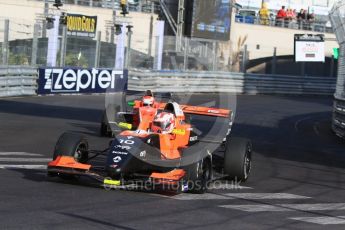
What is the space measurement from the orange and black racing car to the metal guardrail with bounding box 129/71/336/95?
69.2 ft

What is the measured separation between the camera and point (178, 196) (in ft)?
28.8

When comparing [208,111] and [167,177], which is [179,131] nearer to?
[167,177]

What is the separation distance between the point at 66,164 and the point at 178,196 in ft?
4.68

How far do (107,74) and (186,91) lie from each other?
229 inches

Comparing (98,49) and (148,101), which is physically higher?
(98,49)

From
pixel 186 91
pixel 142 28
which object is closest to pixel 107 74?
pixel 186 91

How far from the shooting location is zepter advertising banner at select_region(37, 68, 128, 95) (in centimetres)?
2573

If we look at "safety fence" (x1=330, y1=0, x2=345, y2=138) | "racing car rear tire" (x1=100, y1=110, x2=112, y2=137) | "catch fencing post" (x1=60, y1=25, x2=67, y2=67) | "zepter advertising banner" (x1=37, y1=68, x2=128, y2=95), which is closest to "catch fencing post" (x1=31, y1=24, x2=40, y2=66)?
"zepter advertising banner" (x1=37, y1=68, x2=128, y2=95)

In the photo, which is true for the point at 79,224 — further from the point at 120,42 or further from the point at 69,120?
the point at 120,42

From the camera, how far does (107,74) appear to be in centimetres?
2900

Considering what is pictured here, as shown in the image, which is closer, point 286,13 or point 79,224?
point 79,224

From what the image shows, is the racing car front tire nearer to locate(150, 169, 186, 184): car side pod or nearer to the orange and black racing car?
the orange and black racing car

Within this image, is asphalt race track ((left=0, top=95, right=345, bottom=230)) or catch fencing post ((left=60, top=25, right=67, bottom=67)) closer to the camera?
asphalt race track ((left=0, top=95, right=345, bottom=230))

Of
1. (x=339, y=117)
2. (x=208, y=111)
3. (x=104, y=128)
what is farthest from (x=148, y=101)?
(x=339, y=117)
